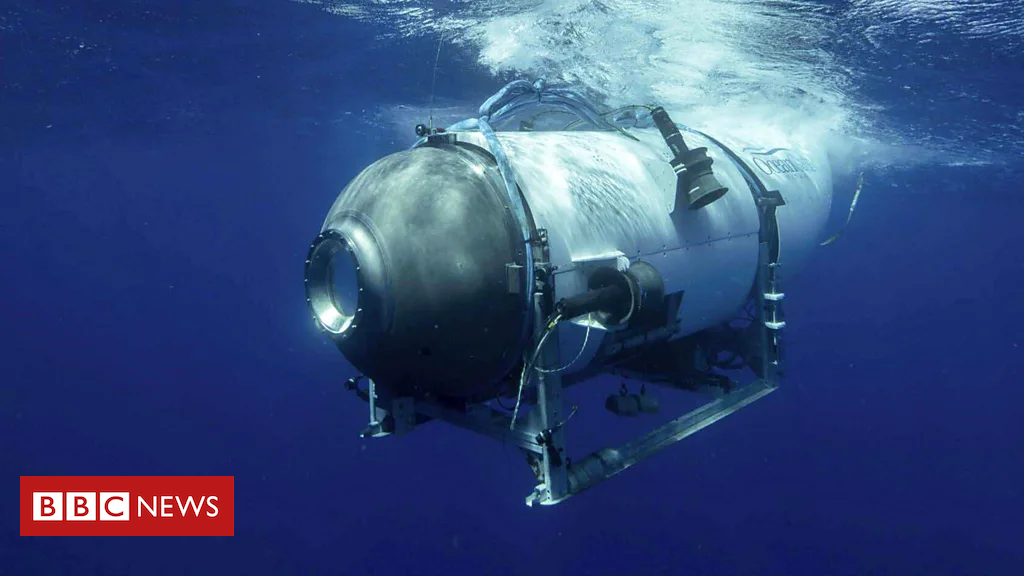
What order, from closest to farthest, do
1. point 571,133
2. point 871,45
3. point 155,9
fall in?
point 571,133, point 871,45, point 155,9

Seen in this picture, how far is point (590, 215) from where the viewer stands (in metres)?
4.37

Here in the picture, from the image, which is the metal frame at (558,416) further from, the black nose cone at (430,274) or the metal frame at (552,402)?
the black nose cone at (430,274)

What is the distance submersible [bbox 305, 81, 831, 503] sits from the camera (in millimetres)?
3848

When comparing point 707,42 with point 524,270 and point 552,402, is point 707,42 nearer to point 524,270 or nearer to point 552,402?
point 524,270

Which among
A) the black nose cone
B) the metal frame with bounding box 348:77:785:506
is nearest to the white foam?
the metal frame with bounding box 348:77:785:506

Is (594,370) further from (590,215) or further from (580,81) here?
(580,81)

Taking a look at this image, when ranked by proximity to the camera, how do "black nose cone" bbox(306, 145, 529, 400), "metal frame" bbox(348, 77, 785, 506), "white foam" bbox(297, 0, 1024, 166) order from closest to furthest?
"black nose cone" bbox(306, 145, 529, 400), "metal frame" bbox(348, 77, 785, 506), "white foam" bbox(297, 0, 1024, 166)

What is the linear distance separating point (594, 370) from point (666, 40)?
22.1 ft

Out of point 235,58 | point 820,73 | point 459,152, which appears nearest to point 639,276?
point 459,152

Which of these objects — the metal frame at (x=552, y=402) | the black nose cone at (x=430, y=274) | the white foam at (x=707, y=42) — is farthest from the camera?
the white foam at (x=707, y=42)

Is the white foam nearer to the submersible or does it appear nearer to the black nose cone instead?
the submersible

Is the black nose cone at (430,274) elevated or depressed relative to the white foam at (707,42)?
depressed

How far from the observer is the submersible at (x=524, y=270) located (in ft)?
12.6

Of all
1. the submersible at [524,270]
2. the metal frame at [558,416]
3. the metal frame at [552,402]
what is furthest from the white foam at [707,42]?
the submersible at [524,270]
